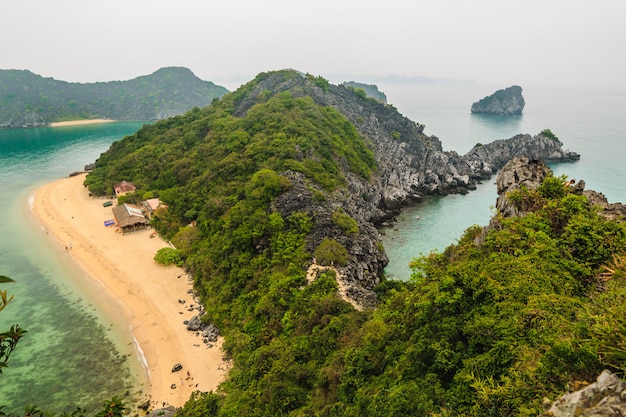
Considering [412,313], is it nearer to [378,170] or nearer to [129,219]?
[129,219]

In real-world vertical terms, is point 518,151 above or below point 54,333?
above

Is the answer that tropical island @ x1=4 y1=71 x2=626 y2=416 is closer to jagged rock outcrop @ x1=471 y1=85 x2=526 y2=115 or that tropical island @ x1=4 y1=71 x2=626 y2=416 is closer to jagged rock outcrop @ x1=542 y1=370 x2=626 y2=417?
jagged rock outcrop @ x1=542 y1=370 x2=626 y2=417

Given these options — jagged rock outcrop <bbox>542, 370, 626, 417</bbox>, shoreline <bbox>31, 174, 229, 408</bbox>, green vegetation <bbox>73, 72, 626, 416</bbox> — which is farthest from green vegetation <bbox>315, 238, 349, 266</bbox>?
jagged rock outcrop <bbox>542, 370, 626, 417</bbox>

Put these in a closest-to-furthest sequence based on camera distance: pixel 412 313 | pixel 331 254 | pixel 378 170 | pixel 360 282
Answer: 1. pixel 412 313
2. pixel 331 254
3. pixel 360 282
4. pixel 378 170

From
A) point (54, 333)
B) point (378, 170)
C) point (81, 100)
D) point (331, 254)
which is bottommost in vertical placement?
point (54, 333)

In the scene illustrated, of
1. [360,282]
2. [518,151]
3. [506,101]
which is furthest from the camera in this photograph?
[506,101]

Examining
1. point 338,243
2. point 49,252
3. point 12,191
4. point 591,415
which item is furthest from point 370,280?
point 12,191

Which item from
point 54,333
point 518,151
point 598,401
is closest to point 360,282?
point 598,401

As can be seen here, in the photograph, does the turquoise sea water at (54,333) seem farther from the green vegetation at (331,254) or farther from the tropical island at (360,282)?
the green vegetation at (331,254)
